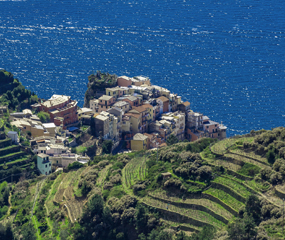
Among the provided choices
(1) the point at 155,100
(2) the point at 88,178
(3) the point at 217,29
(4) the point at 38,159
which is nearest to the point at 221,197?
(2) the point at 88,178

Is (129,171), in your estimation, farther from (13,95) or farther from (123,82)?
(13,95)

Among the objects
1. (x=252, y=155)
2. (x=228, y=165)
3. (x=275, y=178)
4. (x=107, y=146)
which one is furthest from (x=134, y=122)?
(x=275, y=178)

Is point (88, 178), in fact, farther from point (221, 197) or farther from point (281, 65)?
point (281, 65)

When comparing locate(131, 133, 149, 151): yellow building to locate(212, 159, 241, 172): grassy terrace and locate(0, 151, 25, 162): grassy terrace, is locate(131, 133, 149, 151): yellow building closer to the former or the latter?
locate(0, 151, 25, 162): grassy terrace

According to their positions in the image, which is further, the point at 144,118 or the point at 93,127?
the point at 144,118

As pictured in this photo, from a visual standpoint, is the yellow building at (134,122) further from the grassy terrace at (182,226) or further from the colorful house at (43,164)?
the grassy terrace at (182,226)

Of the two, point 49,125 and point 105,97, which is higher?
point 105,97
